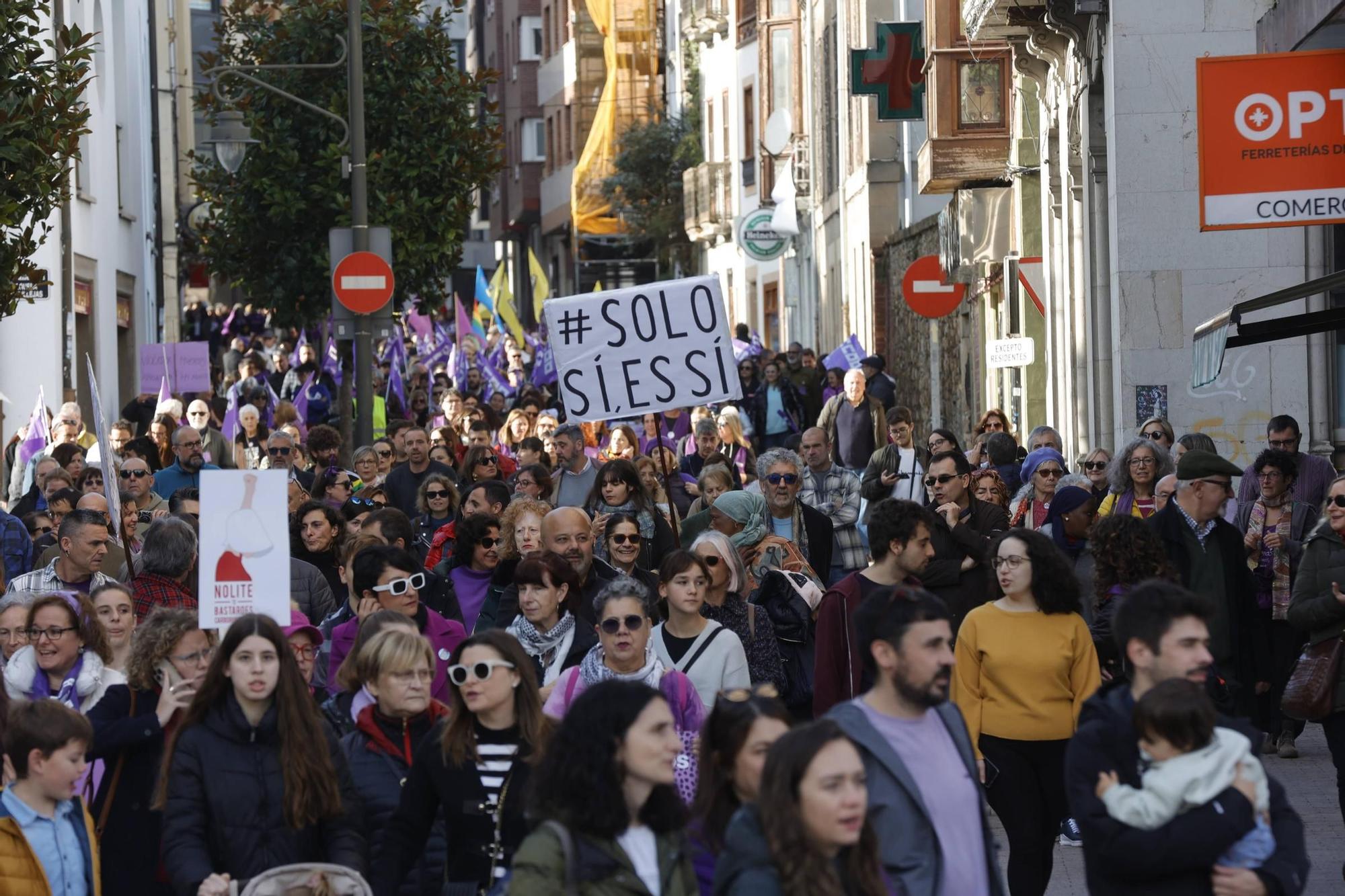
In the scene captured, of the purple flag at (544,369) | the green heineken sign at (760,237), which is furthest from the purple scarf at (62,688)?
the green heineken sign at (760,237)

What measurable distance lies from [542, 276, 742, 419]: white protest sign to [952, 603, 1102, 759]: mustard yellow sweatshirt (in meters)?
4.94

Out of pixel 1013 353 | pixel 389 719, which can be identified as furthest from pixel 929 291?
pixel 389 719

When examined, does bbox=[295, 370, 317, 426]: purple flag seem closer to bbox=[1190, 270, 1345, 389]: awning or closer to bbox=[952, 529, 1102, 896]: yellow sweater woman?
bbox=[1190, 270, 1345, 389]: awning

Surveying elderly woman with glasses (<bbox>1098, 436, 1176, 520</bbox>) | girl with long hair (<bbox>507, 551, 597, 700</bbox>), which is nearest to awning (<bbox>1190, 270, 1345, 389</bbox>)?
elderly woman with glasses (<bbox>1098, 436, 1176, 520</bbox>)

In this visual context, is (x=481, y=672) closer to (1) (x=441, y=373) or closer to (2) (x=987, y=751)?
(2) (x=987, y=751)

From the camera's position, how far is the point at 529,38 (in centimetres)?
7456

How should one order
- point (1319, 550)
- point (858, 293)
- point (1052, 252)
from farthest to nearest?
1. point (858, 293)
2. point (1052, 252)
3. point (1319, 550)

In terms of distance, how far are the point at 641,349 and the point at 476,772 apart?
22.4 feet

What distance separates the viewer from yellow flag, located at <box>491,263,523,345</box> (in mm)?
39781

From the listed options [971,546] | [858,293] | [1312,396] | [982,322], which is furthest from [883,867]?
[858,293]

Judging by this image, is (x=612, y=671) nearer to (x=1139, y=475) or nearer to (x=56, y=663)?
(x=56, y=663)

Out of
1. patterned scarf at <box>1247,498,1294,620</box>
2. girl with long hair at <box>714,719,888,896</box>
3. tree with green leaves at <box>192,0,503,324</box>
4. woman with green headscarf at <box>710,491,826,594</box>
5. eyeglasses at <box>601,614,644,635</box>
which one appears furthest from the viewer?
tree with green leaves at <box>192,0,503,324</box>

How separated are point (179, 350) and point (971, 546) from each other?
1657 centimetres

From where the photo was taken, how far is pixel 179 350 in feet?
83.4
